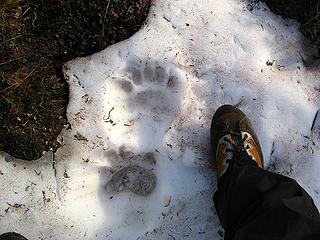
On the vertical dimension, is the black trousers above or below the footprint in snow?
above

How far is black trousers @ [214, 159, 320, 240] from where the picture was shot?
74.1 inches

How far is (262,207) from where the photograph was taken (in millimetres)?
2010

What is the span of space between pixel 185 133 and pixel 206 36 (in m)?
0.57

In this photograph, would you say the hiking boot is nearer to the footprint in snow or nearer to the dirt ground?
the footprint in snow

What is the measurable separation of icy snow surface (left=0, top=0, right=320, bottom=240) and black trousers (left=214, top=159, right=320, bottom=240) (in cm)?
29

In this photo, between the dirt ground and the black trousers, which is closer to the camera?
the black trousers

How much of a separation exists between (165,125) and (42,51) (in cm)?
78

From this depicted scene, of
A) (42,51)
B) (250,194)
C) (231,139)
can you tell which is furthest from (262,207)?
(42,51)

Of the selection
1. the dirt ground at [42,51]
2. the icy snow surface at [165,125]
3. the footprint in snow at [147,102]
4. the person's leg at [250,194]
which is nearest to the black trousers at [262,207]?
the person's leg at [250,194]

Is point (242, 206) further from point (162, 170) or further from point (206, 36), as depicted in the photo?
point (206, 36)

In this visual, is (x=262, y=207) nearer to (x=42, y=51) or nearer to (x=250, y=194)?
(x=250, y=194)

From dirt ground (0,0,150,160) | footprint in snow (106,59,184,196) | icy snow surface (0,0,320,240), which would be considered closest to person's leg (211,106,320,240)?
icy snow surface (0,0,320,240)

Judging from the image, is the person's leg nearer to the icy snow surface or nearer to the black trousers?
the black trousers

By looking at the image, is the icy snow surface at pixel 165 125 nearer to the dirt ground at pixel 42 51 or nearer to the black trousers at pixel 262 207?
the dirt ground at pixel 42 51
